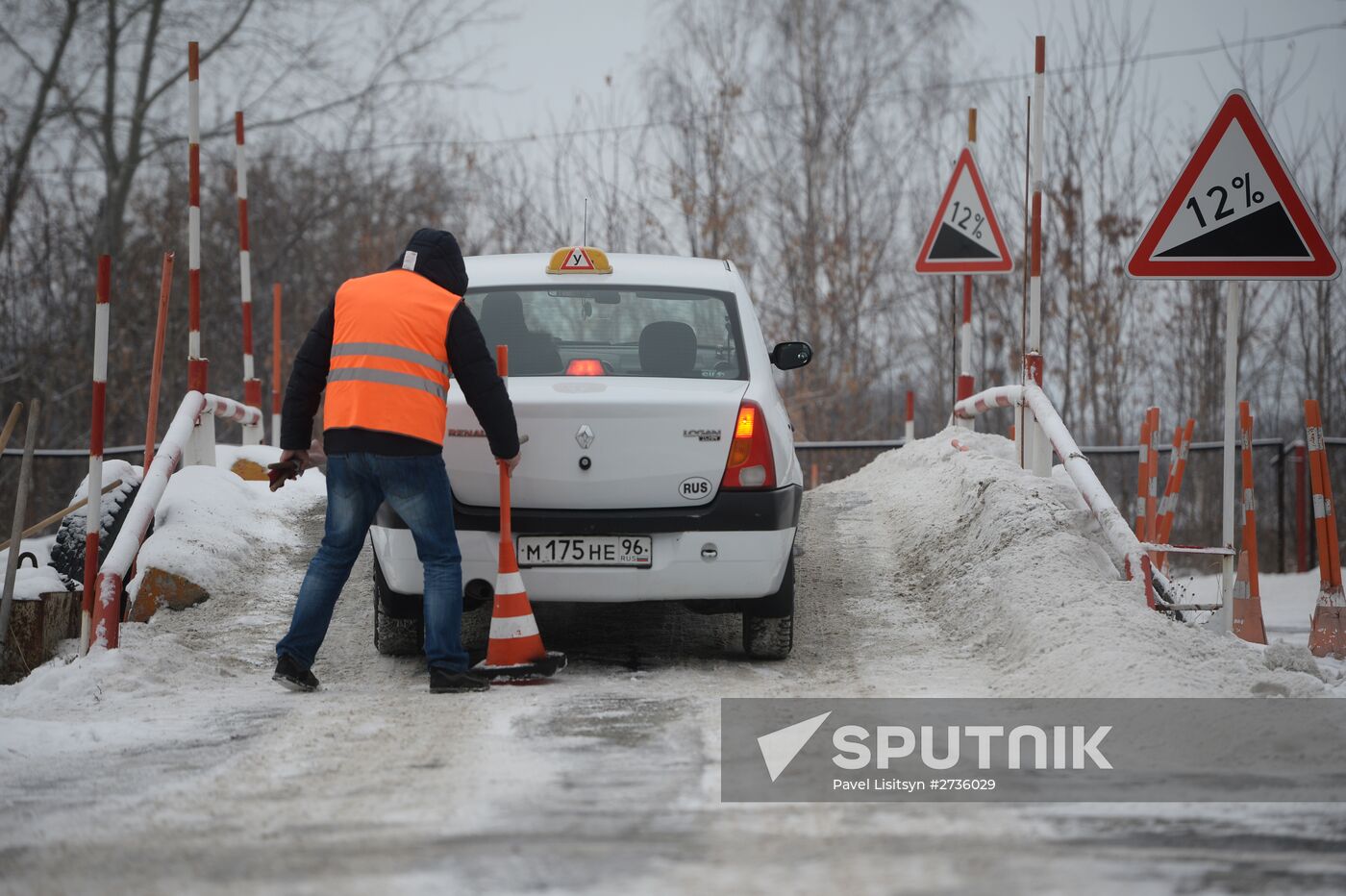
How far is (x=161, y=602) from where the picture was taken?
8.03 meters

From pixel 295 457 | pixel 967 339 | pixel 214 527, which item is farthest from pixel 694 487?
pixel 967 339

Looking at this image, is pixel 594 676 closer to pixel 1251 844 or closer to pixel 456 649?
pixel 456 649

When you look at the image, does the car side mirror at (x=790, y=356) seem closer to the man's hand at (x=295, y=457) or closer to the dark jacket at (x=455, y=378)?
the dark jacket at (x=455, y=378)

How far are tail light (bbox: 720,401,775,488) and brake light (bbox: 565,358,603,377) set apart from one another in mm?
720

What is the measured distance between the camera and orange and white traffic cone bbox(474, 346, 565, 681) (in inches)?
241

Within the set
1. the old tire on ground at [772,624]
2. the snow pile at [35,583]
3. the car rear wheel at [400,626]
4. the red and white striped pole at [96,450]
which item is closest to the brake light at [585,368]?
the car rear wheel at [400,626]

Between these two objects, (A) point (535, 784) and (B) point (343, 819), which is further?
(A) point (535, 784)

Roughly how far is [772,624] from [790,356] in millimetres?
1575

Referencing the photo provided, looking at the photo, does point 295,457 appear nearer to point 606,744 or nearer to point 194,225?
point 606,744

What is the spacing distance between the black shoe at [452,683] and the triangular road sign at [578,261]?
6.57ft

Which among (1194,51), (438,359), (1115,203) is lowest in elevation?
(438,359)

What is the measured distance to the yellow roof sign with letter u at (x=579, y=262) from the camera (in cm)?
711

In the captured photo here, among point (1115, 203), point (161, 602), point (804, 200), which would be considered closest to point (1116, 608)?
point (161, 602)

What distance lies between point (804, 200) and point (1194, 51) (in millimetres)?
5571
